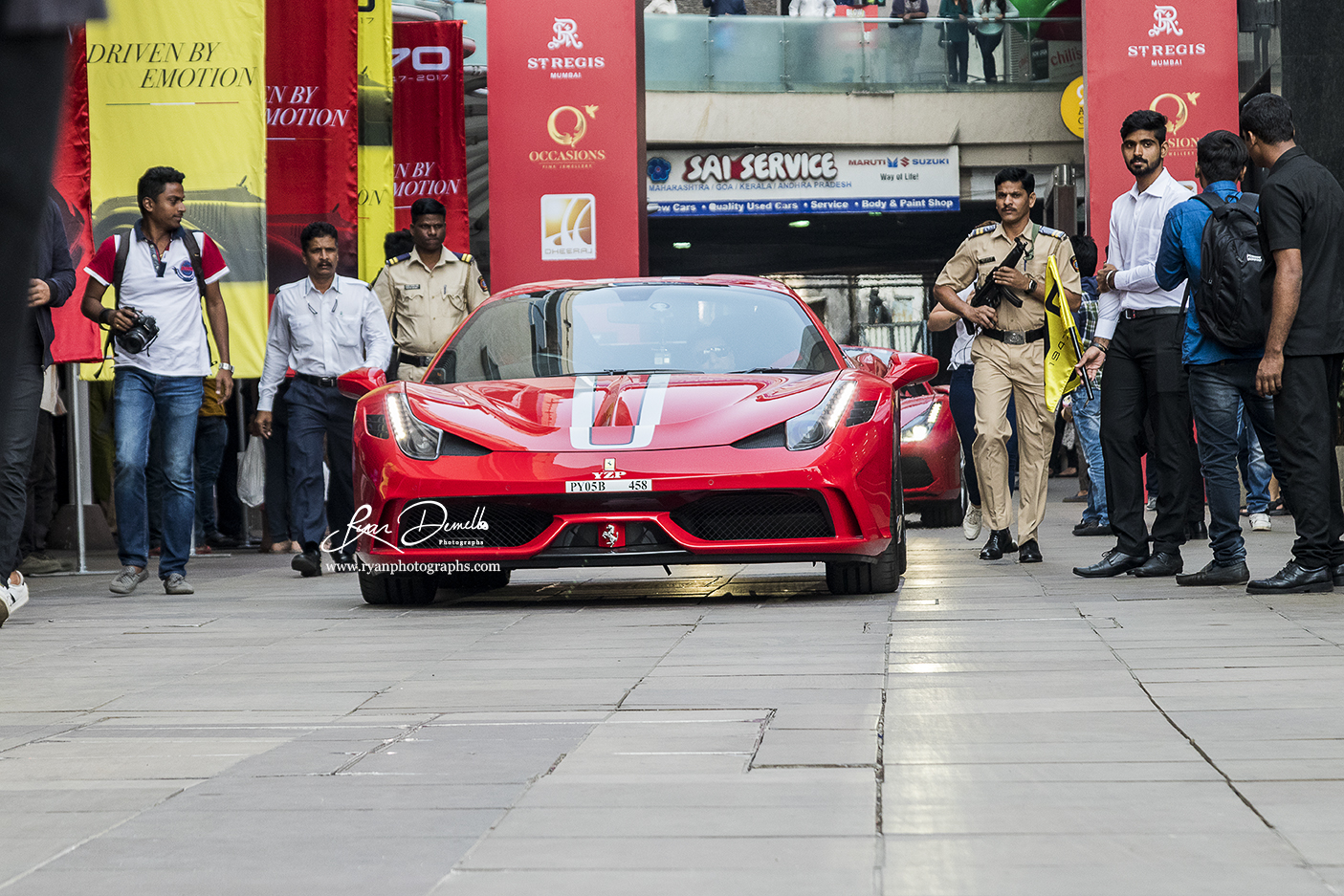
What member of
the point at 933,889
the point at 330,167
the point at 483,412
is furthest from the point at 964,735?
the point at 330,167

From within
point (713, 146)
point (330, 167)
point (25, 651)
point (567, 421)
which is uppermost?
point (713, 146)

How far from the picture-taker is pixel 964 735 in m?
3.69

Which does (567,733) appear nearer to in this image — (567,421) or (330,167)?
(567,421)

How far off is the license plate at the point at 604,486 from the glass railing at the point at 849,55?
16.8m

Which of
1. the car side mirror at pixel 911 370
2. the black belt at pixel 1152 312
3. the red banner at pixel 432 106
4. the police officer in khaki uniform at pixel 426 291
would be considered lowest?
the car side mirror at pixel 911 370

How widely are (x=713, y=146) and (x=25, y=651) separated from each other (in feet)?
60.5

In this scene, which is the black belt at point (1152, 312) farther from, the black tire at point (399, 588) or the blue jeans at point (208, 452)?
the blue jeans at point (208, 452)

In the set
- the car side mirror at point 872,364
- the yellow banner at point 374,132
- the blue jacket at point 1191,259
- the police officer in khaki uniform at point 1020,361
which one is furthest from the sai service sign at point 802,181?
the blue jacket at point 1191,259

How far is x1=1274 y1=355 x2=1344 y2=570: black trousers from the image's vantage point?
6.57m

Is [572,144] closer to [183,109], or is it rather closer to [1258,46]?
[183,109]

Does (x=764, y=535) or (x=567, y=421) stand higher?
(x=567, y=421)

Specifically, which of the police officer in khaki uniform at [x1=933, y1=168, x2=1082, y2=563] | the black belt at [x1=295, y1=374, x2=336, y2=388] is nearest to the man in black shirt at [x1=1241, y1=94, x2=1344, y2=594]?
the police officer in khaki uniform at [x1=933, y1=168, x2=1082, y2=563]

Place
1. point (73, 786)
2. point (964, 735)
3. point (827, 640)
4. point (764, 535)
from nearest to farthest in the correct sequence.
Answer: point (73, 786), point (964, 735), point (827, 640), point (764, 535)

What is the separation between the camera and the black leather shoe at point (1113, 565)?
25.5 feet
